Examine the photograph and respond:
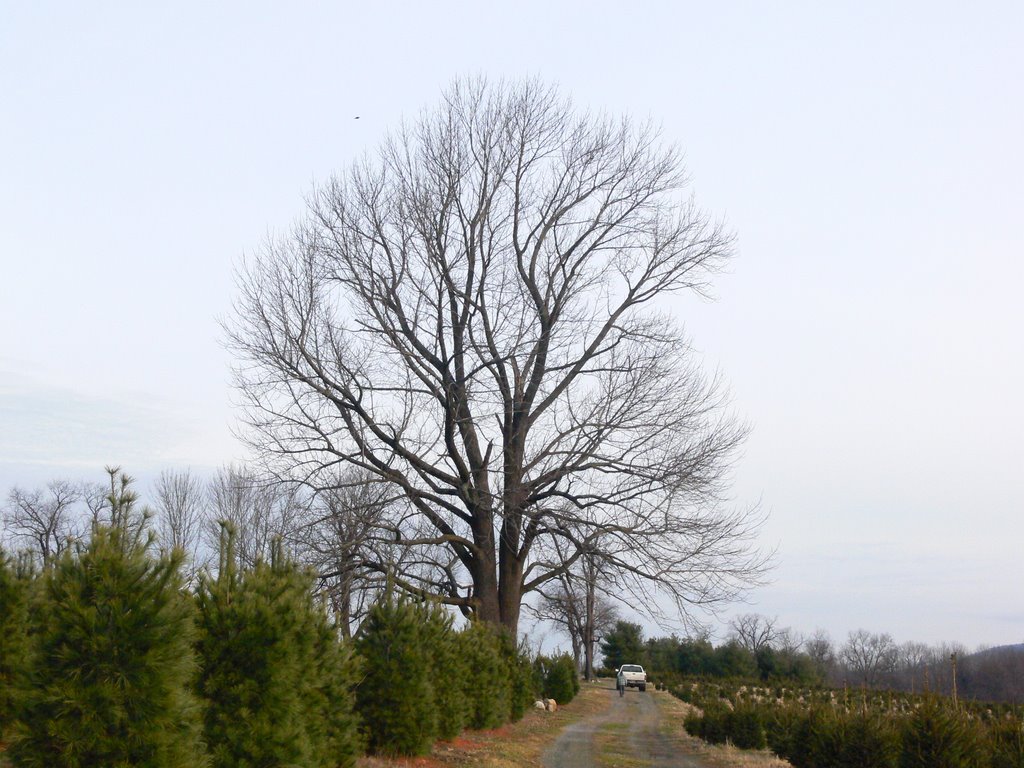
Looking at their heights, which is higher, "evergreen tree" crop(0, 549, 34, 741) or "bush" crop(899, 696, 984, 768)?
"evergreen tree" crop(0, 549, 34, 741)

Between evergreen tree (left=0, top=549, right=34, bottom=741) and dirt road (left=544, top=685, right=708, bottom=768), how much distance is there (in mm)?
9043

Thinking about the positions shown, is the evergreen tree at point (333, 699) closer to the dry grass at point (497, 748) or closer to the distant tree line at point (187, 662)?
the distant tree line at point (187, 662)

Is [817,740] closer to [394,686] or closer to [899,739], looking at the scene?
[899,739]

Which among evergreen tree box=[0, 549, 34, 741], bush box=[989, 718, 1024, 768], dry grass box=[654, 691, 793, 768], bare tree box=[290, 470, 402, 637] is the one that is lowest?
dry grass box=[654, 691, 793, 768]

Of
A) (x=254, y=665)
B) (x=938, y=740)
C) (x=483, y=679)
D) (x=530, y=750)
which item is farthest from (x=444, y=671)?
(x=938, y=740)

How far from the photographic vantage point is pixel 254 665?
923 centimetres

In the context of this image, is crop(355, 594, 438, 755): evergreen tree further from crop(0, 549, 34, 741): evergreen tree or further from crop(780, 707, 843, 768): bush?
crop(780, 707, 843, 768): bush

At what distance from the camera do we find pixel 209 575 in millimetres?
9562

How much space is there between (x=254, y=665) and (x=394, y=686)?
5448 millimetres

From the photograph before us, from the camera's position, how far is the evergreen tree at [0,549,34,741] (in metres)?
10.3

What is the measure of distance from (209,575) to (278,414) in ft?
42.4

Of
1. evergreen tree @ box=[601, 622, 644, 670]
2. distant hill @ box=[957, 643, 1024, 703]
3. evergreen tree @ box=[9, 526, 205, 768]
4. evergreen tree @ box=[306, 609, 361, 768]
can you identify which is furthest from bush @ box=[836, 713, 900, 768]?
evergreen tree @ box=[601, 622, 644, 670]

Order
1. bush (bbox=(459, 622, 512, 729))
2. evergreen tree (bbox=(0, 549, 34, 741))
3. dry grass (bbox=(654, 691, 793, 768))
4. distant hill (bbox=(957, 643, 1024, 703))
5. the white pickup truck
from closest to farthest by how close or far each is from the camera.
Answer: evergreen tree (bbox=(0, 549, 34, 741))
dry grass (bbox=(654, 691, 793, 768))
bush (bbox=(459, 622, 512, 729))
the white pickup truck
distant hill (bbox=(957, 643, 1024, 703))

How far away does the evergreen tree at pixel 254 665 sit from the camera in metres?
8.91
